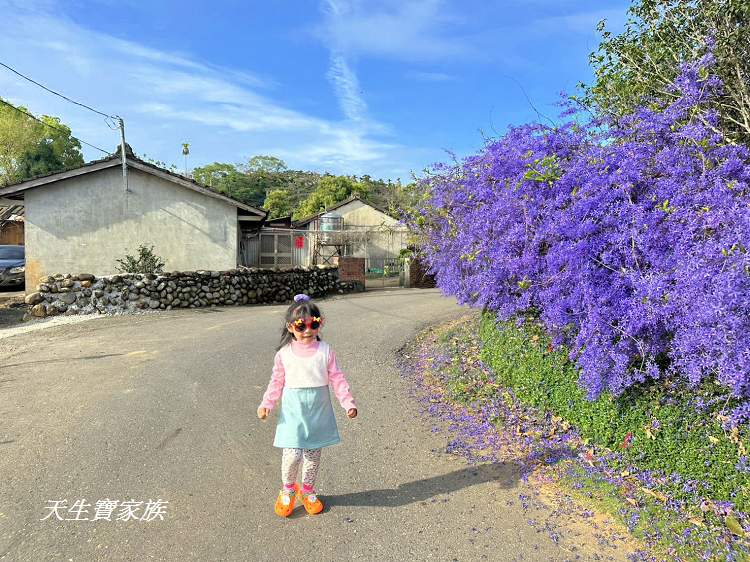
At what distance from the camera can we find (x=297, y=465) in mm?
3393

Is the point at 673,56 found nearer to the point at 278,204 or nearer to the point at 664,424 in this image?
the point at 664,424

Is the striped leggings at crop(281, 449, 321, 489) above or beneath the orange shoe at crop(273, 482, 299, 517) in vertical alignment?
above

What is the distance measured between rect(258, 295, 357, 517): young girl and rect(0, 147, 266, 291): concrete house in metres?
13.8

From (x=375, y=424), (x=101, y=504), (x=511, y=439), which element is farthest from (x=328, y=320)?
(x=101, y=504)

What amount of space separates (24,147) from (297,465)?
45.1m

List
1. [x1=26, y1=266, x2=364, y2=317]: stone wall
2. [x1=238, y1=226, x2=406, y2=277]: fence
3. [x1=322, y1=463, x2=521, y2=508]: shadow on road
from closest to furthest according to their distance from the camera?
1. [x1=322, y1=463, x2=521, y2=508]: shadow on road
2. [x1=26, y1=266, x2=364, y2=317]: stone wall
3. [x1=238, y1=226, x2=406, y2=277]: fence

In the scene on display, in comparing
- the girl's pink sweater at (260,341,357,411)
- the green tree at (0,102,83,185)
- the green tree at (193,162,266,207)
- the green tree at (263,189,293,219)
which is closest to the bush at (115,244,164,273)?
the girl's pink sweater at (260,341,357,411)

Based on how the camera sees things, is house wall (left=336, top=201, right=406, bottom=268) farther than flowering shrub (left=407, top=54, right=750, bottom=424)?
Yes

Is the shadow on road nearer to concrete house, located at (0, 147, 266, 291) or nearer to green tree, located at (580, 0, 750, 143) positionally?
green tree, located at (580, 0, 750, 143)

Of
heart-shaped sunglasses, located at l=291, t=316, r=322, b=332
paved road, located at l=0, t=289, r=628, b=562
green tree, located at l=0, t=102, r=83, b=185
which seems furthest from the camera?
green tree, located at l=0, t=102, r=83, b=185

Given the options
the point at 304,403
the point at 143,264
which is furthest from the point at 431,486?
the point at 143,264

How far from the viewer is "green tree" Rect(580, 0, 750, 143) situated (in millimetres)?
4988

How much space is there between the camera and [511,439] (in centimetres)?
452

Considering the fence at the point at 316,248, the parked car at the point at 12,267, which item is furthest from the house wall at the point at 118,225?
the parked car at the point at 12,267
